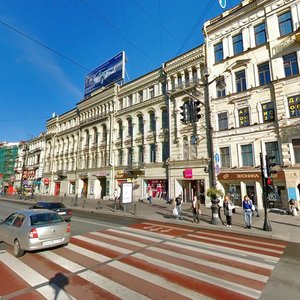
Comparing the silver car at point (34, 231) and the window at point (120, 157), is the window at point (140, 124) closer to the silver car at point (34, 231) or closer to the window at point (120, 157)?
the window at point (120, 157)

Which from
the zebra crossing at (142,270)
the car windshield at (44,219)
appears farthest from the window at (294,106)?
the car windshield at (44,219)

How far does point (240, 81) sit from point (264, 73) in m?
2.31

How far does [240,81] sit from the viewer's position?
22594 millimetres

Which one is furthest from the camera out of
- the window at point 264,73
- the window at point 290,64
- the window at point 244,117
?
the window at point 244,117

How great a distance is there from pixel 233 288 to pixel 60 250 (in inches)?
242

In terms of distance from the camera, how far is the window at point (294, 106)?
18589 millimetres

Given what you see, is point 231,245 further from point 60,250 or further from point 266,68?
point 266,68

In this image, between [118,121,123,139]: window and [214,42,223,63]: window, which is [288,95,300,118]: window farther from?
[118,121,123,139]: window

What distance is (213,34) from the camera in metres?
25.3

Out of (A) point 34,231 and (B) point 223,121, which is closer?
(A) point 34,231

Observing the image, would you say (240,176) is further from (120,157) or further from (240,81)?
(120,157)

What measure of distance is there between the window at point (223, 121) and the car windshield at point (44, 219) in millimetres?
19534

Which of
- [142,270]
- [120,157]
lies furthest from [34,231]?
[120,157]

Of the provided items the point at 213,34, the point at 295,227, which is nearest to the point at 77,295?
the point at 295,227
